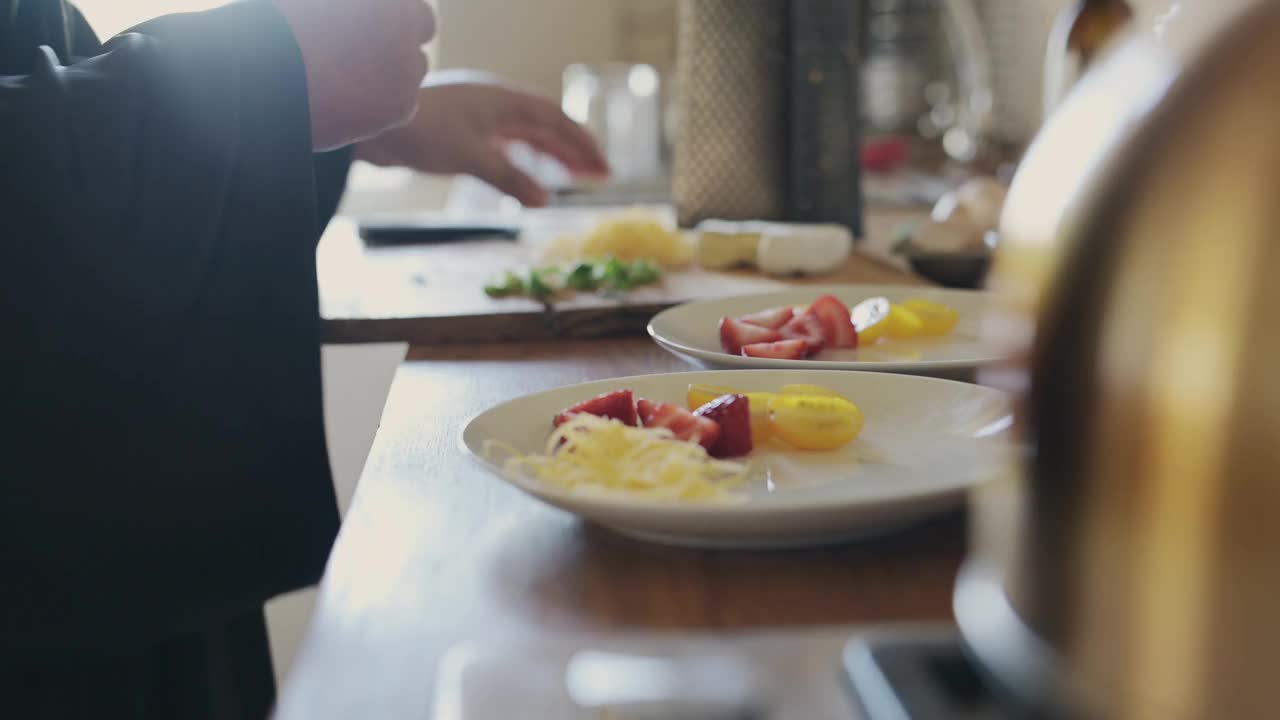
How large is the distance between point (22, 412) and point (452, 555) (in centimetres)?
43

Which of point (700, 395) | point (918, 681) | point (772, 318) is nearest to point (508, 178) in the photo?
point (772, 318)

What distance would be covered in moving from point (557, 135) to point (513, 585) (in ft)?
3.98

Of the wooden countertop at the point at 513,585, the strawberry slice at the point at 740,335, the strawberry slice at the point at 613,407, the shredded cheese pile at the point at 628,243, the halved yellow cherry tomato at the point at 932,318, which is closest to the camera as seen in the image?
the wooden countertop at the point at 513,585

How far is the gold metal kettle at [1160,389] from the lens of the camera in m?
0.27

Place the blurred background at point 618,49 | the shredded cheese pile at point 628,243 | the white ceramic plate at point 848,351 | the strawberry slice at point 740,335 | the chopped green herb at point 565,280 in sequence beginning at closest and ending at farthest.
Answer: the white ceramic plate at point 848,351
the strawberry slice at point 740,335
the chopped green herb at point 565,280
the shredded cheese pile at point 628,243
the blurred background at point 618,49

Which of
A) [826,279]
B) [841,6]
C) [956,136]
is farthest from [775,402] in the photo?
[956,136]

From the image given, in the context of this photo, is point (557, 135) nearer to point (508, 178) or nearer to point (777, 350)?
point (508, 178)

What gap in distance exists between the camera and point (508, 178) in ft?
5.19

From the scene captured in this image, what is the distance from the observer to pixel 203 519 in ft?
2.76

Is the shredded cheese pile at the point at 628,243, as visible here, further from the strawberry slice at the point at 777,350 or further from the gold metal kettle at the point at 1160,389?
the gold metal kettle at the point at 1160,389

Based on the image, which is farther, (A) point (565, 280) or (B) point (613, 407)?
(A) point (565, 280)

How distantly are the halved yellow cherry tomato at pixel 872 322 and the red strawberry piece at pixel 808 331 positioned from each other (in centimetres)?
4

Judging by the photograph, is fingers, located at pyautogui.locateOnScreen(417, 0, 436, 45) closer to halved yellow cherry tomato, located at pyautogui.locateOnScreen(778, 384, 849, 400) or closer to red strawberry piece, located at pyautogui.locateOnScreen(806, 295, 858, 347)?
red strawberry piece, located at pyautogui.locateOnScreen(806, 295, 858, 347)

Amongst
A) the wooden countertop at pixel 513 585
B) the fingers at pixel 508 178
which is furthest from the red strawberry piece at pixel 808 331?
the fingers at pixel 508 178
